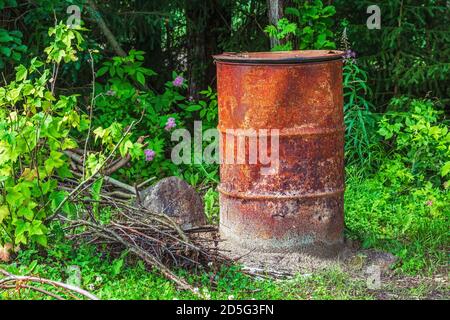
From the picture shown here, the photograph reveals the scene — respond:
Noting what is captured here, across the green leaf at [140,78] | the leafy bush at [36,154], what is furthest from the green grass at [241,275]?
the green leaf at [140,78]

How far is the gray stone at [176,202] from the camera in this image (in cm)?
671

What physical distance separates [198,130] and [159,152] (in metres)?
0.70

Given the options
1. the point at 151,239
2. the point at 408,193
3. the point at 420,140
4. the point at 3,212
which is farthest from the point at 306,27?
the point at 3,212

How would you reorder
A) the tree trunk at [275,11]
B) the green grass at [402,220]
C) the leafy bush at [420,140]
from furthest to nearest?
1. the tree trunk at [275,11]
2. the leafy bush at [420,140]
3. the green grass at [402,220]

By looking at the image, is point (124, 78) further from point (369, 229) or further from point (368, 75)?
point (369, 229)

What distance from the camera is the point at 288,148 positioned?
580 cm

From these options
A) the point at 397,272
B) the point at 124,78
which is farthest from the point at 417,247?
the point at 124,78

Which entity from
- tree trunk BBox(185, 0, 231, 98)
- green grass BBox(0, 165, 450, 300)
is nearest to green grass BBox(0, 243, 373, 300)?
green grass BBox(0, 165, 450, 300)

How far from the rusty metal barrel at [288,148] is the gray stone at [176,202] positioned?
0.71 meters

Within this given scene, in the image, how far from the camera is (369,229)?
664cm

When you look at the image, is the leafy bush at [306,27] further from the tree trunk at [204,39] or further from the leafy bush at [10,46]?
the leafy bush at [10,46]

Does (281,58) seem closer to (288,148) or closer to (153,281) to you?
(288,148)

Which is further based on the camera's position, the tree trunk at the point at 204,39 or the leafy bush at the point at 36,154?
the tree trunk at the point at 204,39

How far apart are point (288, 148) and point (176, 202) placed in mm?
1283
